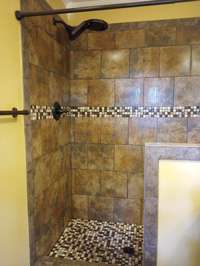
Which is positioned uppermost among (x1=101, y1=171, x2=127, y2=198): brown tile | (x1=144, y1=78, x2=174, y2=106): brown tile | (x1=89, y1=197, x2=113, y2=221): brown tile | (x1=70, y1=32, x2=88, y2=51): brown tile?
(x1=70, y1=32, x2=88, y2=51): brown tile

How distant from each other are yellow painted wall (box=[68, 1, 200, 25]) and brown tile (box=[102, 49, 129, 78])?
1.12ft

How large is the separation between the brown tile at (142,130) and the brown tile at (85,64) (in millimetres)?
679

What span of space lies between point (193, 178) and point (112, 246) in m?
1.16

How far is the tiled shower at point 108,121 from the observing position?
2115 mm

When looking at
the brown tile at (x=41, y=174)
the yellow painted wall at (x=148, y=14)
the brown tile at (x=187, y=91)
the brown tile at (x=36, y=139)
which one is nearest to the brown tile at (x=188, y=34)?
the yellow painted wall at (x=148, y=14)

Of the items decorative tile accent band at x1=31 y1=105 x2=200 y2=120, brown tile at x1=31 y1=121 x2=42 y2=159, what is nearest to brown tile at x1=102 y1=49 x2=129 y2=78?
decorative tile accent band at x1=31 y1=105 x2=200 y2=120

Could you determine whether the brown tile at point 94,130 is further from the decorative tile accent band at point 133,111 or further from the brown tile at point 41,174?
the brown tile at point 41,174

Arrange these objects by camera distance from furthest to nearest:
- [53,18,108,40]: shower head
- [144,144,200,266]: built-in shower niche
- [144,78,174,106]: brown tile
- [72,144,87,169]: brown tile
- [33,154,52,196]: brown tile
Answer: [72,144,87,169]: brown tile, [144,78,174,106]: brown tile, [53,18,108,40]: shower head, [33,154,52,196]: brown tile, [144,144,200,266]: built-in shower niche

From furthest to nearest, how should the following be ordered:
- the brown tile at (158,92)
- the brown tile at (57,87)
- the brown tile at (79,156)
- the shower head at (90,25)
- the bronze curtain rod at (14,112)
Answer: the brown tile at (79,156) → the brown tile at (158,92) → the brown tile at (57,87) → the shower head at (90,25) → the bronze curtain rod at (14,112)

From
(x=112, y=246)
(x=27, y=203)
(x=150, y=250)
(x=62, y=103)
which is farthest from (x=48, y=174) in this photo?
(x=150, y=250)

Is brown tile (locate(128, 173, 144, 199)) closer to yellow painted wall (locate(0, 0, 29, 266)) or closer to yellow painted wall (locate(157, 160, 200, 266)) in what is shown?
yellow painted wall (locate(157, 160, 200, 266))

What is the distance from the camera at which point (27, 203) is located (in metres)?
1.71

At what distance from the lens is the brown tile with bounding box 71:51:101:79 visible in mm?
2508

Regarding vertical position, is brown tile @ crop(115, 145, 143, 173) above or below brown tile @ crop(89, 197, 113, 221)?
above
